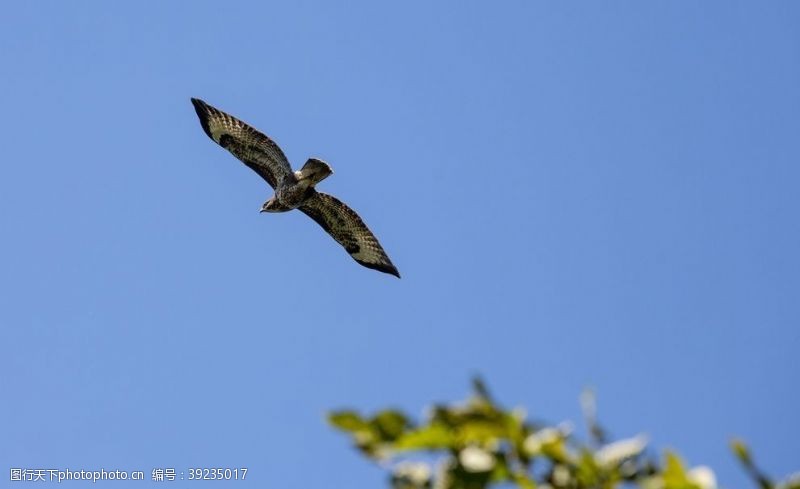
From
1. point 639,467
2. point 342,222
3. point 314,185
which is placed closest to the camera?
point 639,467

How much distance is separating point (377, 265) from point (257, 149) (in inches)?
122

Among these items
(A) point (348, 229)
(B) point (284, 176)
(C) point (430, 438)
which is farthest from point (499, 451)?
(A) point (348, 229)

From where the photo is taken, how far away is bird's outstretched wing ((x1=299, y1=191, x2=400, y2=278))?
674 inches

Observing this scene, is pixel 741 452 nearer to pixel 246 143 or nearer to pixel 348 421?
pixel 348 421

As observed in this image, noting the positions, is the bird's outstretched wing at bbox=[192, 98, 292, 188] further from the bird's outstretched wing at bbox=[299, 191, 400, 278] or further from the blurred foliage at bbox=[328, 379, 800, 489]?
the blurred foliage at bbox=[328, 379, 800, 489]

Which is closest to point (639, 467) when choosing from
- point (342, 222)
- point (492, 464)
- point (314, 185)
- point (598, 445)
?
point (598, 445)

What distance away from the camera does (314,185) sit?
16125 mm

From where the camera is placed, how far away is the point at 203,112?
667 inches

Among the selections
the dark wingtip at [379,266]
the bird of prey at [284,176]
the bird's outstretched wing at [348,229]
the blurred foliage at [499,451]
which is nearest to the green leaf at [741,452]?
the blurred foliage at [499,451]

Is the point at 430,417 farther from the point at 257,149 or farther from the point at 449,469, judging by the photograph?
the point at 257,149

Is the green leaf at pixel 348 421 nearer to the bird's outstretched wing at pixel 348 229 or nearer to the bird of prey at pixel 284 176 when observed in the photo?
the bird of prey at pixel 284 176

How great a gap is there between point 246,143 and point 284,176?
0.85m

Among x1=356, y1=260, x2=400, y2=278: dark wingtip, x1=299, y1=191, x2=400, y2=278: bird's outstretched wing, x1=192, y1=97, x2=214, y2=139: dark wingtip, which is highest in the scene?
x1=192, y1=97, x2=214, y2=139: dark wingtip

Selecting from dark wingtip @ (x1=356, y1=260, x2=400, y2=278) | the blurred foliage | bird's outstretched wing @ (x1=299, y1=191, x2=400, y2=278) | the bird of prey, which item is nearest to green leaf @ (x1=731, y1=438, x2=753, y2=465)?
the blurred foliage
